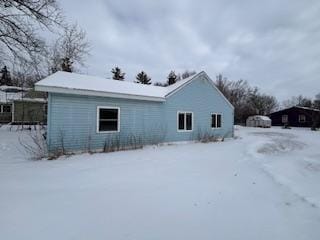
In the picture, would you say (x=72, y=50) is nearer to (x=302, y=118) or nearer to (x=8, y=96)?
(x=8, y=96)

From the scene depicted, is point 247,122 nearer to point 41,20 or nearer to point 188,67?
point 188,67

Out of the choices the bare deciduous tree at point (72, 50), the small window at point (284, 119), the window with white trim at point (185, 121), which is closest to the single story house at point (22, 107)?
the bare deciduous tree at point (72, 50)

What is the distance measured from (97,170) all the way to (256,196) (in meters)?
4.51

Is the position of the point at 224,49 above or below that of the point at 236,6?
above

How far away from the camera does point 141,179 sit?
217 inches

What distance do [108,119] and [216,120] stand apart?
30.0ft

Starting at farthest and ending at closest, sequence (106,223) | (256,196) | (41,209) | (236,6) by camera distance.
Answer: (236,6) → (256,196) → (41,209) → (106,223)

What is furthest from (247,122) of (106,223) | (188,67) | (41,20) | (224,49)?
(106,223)

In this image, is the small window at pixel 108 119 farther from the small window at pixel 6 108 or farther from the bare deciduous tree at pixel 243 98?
the bare deciduous tree at pixel 243 98

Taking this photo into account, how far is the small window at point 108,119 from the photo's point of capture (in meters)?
10.4

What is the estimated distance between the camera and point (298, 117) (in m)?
35.0

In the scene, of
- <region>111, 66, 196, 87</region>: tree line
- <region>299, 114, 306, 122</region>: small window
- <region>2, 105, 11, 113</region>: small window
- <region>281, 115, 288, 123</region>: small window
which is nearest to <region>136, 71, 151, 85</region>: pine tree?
<region>111, 66, 196, 87</region>: tree line

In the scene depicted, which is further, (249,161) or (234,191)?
(249,161)

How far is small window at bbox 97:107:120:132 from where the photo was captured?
34.3ft
